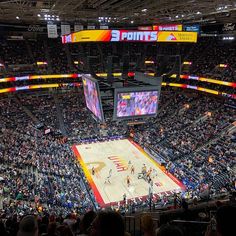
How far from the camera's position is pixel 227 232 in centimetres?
222

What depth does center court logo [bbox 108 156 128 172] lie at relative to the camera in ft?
85.5

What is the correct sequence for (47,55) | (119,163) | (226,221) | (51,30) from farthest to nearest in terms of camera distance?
(47,55) → (119,163) → (51,30) → (226,221)

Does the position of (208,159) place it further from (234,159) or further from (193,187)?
(193,187)

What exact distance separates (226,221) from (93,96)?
15.7 meters


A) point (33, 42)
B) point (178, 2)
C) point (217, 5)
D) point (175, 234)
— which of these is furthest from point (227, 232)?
point (33, 42)

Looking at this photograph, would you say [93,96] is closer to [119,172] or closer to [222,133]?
[119,172]

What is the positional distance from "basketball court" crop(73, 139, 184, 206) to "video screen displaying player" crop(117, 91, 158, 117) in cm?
673

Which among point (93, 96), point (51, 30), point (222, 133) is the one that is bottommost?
point (222, 133)

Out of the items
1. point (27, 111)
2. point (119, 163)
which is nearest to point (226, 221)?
point (119, 163)

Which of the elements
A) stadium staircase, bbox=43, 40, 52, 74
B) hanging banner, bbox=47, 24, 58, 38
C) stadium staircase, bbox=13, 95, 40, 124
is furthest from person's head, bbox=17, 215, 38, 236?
stadium staircase, bbox=43, 40, 52, 74

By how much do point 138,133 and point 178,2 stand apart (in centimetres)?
1738

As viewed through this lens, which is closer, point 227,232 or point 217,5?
point 227,232

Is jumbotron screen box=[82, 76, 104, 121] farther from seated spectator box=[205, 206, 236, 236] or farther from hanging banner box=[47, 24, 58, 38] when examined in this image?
seated spectator box=[205, 206, 236, 236]

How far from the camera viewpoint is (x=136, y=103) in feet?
56.6
